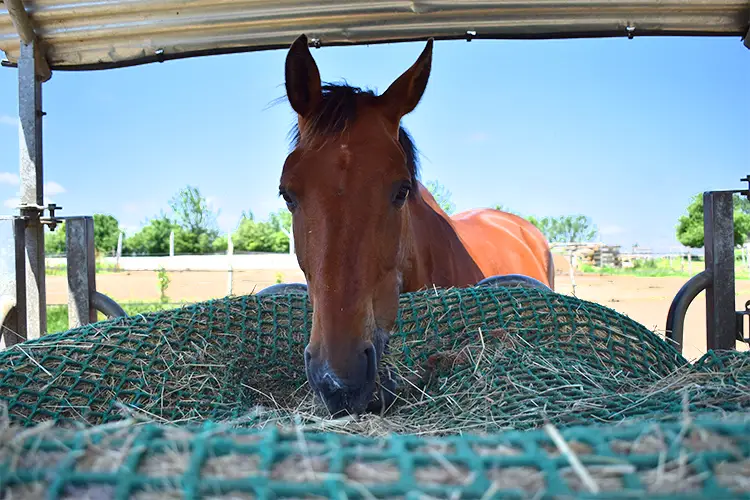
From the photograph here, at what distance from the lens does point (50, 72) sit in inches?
129

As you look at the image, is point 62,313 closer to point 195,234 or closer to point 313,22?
point 313,22

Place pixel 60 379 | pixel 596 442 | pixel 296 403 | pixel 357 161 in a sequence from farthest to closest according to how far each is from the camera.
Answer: pixel 296 403
pixel 357 161
pixel 60 379
pixel 596 442

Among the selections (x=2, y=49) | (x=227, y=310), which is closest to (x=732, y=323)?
(x=227, y=310)

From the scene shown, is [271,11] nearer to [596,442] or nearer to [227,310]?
[227,310]

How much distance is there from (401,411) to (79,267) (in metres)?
2.39

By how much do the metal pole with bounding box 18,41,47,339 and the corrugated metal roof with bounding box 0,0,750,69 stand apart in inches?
9.6

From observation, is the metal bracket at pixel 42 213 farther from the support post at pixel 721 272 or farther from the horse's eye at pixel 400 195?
the support post at pixel 721 272

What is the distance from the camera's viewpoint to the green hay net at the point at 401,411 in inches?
21.9

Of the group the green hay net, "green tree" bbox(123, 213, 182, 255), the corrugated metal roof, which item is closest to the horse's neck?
the green hay net

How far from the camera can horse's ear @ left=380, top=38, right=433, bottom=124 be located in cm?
229

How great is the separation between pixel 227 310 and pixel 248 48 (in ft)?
6.20

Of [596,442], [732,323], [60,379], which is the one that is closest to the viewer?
[596,442]

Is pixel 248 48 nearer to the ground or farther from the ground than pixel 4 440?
farther from the ground

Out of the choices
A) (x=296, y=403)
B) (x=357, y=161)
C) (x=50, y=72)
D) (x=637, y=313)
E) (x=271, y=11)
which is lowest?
(x=637, y=313)
